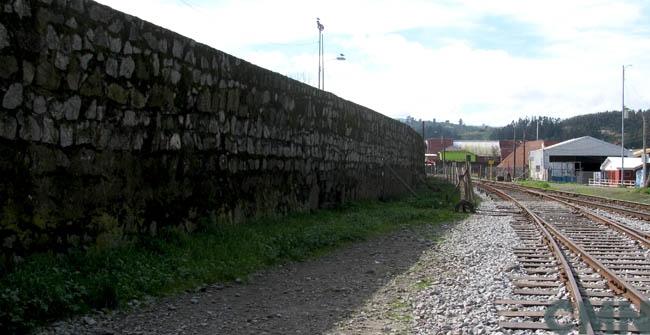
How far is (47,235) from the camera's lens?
6730 millimetres

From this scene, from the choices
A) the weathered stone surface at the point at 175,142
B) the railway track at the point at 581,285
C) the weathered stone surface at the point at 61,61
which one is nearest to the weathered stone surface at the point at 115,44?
the weathered stone surface at the point at 61,61

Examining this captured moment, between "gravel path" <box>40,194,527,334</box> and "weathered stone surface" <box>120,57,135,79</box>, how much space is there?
2660 mm

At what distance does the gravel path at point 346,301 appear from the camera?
618 centimetres

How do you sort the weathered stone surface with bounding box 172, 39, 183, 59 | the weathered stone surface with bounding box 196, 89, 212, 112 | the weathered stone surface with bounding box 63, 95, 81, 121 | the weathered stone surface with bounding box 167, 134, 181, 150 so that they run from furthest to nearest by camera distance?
the weathered stone surface with bounding box 196, 89, 212, 112 < the weathered stone surface with bounding box 172, 39, 183, 59 < the weathered stone surface with bounding box 167, 134, 181, 150 < the weathered stone surface with bounding box 63, 95, 81, 121

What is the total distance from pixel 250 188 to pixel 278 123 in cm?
190

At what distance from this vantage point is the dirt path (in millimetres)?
6061

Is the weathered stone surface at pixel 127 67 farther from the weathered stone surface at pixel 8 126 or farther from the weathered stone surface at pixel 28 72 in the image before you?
the weathered stone surface at pixel 8 126

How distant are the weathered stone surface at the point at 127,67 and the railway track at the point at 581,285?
4.94 m

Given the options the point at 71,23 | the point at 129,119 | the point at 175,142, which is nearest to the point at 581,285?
the point at 175,142

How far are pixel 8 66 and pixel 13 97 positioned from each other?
286 millimetres

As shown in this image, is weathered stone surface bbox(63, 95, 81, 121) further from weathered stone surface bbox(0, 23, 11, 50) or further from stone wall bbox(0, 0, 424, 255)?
weathered stone surface bbox(0, 23, 11, 50)

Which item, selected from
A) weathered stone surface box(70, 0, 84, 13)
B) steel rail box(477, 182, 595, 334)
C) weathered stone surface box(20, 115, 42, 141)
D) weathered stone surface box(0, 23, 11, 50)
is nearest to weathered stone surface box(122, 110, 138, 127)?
weathered stone surface box(70, 0, 84, 13)

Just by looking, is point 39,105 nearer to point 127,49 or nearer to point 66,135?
point 66,135

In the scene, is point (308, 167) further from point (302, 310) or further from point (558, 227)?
point (302, 310)
